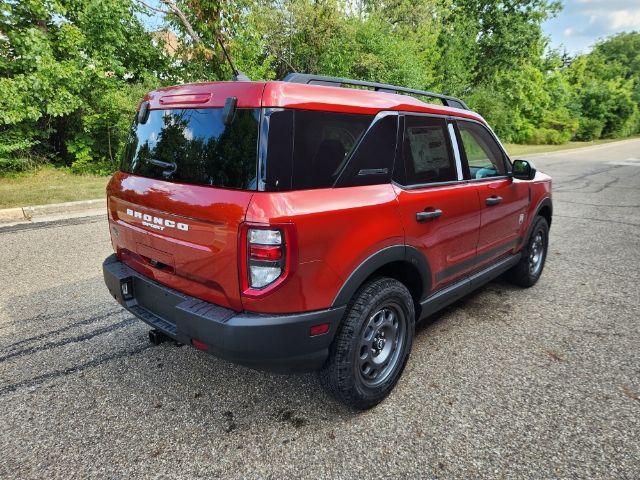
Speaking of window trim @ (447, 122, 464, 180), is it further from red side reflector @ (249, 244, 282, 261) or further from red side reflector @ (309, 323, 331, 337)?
red side reflector @ (249, 244, 282, 261)

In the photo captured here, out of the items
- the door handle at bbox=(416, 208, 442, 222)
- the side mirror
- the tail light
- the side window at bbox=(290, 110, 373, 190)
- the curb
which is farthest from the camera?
the curb

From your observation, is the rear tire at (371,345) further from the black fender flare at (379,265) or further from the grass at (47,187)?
the grass at (47,187)

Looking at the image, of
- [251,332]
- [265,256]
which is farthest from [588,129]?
[251,332]

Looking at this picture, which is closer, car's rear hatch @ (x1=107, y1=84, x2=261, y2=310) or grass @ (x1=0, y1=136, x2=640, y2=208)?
car's rear hatch @ (x1=107, y1=84, x2=261, y2=310)

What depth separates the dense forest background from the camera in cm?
909

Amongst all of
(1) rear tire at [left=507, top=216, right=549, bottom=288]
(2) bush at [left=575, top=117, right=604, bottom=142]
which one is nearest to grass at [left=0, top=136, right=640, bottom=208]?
(1) rear tire at [left=507, top=216, right=549, bottom=288]

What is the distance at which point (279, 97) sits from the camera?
192cm

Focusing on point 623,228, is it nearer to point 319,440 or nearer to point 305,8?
point 319,440

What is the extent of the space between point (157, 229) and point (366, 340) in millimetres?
1345

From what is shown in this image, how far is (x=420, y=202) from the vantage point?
253 cm

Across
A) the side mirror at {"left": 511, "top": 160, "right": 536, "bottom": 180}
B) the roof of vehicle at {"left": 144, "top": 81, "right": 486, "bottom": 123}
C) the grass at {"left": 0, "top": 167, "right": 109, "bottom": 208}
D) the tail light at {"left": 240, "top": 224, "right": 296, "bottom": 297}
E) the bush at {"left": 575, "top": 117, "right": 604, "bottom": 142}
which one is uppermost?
the bush at {"left": 575, "top": 117, "right": 604, "bottom": 142}

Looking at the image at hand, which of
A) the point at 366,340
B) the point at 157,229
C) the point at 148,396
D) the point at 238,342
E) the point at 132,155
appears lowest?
the point at 148,396

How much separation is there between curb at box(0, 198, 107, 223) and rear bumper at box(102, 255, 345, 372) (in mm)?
6425

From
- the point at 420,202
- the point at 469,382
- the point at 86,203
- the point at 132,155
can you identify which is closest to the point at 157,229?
the point at 132,155
